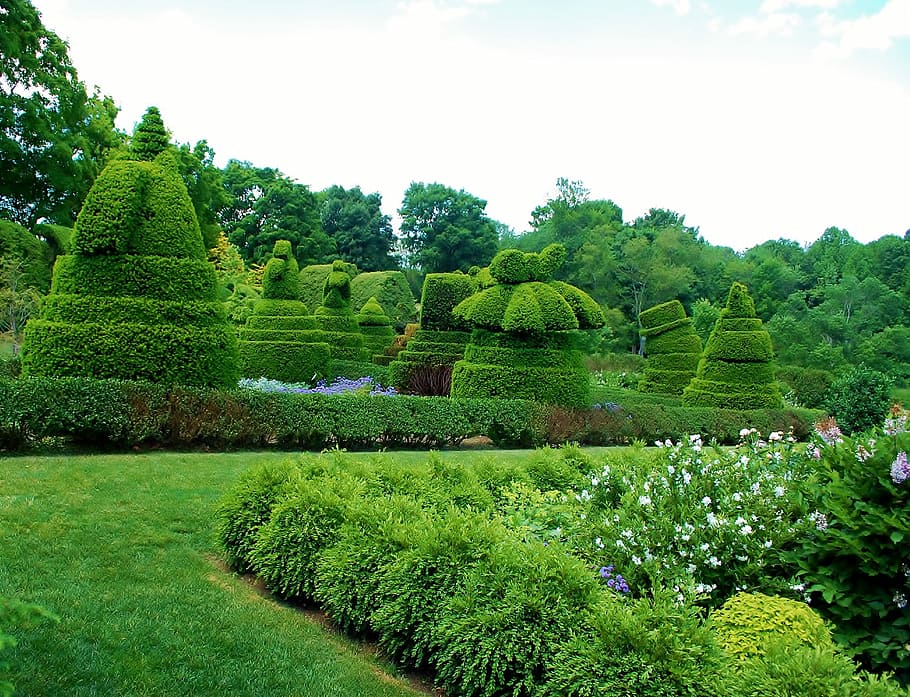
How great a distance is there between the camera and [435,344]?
17.8m

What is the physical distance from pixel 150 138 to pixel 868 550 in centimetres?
1058

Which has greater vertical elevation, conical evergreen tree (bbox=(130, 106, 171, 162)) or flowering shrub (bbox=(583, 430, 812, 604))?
conical evergreen tree (bbox=(130, 106, 171, 162))

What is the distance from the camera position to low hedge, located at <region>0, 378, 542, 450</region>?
296 inches

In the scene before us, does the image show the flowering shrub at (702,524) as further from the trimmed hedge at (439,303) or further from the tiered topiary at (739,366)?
the trimmed hedge at (439,303)

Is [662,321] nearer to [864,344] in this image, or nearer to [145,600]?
[864,344]

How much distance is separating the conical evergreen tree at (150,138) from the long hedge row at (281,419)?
4.04 meters

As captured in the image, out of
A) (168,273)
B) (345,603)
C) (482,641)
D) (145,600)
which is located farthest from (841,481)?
(168,273)

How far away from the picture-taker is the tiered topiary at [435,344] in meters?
16.9

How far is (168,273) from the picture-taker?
30.6 feet

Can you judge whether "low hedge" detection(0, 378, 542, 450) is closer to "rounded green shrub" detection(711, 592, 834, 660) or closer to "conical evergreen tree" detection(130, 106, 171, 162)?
"conical evergreen tree" detection(130, 106, 171, 162)

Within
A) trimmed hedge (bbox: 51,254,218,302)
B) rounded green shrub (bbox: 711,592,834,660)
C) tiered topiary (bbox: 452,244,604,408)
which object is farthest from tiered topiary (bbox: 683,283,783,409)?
rounded green shrub (bbox: 711,592,834,660)

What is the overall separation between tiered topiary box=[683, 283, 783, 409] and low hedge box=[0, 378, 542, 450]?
25.6 feet

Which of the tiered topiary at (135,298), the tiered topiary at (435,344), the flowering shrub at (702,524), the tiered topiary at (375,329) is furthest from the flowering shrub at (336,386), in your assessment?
the flowering shrub at (702,524)

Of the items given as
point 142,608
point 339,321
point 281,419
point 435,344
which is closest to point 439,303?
point 435,344
